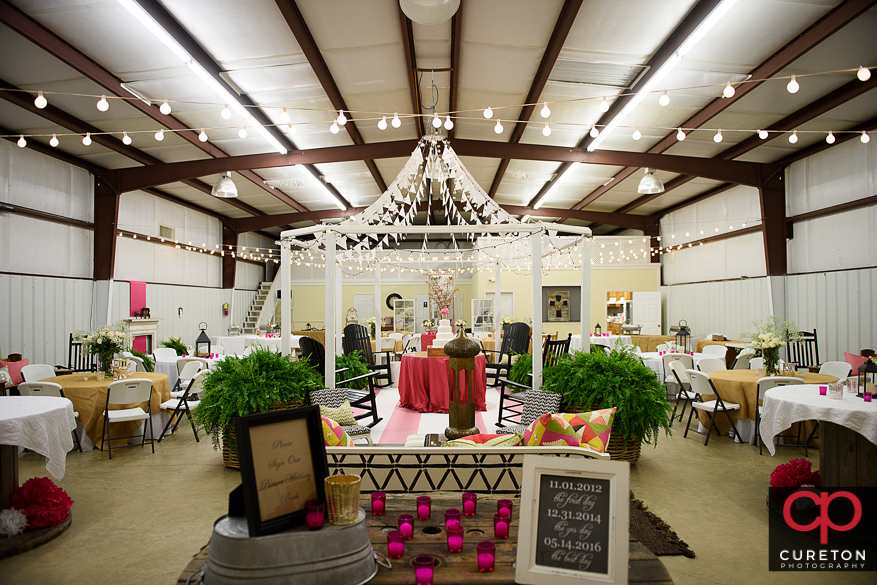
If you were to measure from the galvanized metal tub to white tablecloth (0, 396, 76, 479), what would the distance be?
9.79 feet

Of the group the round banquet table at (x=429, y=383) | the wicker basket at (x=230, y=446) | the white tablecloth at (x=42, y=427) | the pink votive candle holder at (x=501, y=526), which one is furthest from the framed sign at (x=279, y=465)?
the round banquet table at (x=429, y=383)

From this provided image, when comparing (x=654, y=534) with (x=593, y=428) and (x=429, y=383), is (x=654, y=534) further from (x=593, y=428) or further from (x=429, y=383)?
(x=429, y=383)

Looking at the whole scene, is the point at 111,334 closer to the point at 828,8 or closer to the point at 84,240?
the point at 84,240

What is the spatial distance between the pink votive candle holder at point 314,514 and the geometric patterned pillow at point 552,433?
1574 mm

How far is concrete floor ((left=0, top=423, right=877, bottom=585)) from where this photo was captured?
2.88m

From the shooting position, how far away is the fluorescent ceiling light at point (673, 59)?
15.8 ft

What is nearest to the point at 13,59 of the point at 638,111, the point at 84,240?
the point at 84,240

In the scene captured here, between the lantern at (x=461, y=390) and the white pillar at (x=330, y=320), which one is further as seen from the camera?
the white pillar at (x=330, y=320)

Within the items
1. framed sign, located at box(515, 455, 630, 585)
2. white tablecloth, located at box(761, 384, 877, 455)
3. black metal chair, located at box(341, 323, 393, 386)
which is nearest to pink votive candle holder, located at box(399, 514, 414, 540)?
framed sign, located at box(515, 455, 630, 585)

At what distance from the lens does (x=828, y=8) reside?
490cm

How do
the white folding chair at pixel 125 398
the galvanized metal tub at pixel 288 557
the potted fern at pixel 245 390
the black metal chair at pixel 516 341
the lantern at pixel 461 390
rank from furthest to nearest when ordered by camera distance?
the black metal chair at pixel 516 341 → the white folding chair at pixel 125 398 → the potted fern at pixel 245 390 → the lantern at pixel 461 390 → the galvanized metal tub at pixel 288 557

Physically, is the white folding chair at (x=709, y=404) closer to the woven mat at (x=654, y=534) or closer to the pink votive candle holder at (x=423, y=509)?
the woven mat at (x=654, y=534)

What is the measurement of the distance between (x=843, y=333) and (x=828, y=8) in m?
5.68

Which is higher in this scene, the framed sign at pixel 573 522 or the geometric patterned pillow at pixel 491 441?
the framed sign at pixel 573 522
